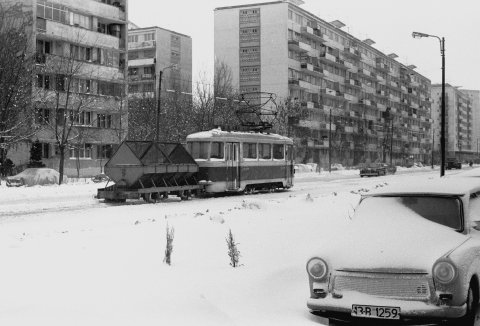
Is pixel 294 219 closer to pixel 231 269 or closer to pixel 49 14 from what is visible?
pixel 231 269

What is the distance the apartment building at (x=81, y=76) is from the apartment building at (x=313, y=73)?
82.0ft

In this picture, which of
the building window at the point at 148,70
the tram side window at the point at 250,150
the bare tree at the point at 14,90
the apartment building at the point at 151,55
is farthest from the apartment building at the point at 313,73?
the tram side window at the point at 250,150

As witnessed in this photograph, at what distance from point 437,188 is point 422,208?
393mm

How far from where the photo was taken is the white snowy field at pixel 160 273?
20.1 feet

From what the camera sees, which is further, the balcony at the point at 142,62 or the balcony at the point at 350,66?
the balcony at the point at 350,66

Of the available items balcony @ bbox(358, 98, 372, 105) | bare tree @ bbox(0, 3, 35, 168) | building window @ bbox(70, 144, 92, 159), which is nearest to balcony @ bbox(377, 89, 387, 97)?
balcony @ bbox(358, 98, 372, 105)

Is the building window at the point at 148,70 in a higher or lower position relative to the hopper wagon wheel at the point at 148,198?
higher

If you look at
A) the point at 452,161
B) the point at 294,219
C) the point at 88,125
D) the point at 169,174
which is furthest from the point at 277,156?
the point at 452,161

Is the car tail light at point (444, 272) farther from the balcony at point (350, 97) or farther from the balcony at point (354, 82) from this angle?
the balcony at point (354, 82)

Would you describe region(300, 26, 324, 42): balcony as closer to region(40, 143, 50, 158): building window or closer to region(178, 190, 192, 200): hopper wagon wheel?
region(40, 143, 50, 158): building window

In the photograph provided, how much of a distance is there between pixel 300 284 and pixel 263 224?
14.2 feet

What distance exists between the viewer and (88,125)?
167 ft

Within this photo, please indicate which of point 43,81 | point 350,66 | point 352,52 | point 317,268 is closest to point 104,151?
point 43,81

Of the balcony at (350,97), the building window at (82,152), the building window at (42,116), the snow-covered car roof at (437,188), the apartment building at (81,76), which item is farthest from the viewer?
the balcony at (350,97)
